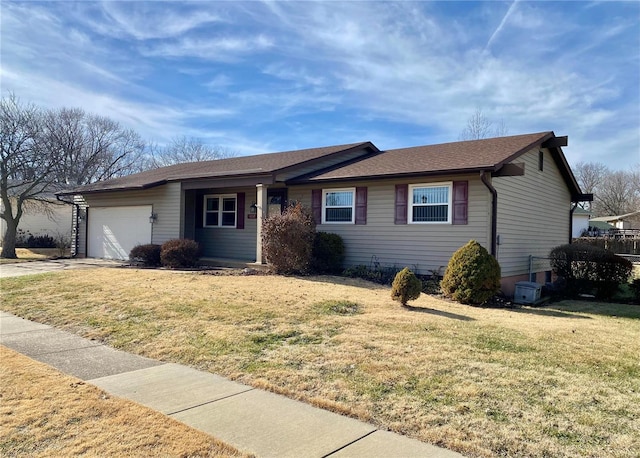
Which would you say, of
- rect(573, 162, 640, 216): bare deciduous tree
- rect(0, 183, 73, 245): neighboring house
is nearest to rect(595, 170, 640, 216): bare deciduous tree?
rect(573, 162, 640, 216): bare deciduous tree

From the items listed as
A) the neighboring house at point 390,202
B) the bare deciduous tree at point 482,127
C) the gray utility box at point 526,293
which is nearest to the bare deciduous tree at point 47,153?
the neighboring house at point 390,202

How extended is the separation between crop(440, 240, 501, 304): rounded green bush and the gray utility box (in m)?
1.76

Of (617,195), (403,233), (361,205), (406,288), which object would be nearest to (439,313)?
(406,288)

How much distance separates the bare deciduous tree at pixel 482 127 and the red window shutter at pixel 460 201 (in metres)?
23.3

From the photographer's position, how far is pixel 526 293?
1132cm

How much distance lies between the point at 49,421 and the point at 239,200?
14.0 meters

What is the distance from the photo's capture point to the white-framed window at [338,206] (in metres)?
14.1

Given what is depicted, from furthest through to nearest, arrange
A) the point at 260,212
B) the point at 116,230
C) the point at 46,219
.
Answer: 1. the point at 46,219
2. the point at 116,230
3. the point at 260,212

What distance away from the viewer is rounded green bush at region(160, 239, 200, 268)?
49.3 feet

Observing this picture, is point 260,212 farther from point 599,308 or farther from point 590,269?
point 590,269

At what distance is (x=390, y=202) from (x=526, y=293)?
4.40 metres

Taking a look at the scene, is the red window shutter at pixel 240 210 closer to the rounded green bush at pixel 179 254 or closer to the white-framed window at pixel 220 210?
the white-framed window at pixel 220 210

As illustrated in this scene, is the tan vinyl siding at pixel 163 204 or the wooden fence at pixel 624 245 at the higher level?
the tan vinyl siding at pixel 163 204

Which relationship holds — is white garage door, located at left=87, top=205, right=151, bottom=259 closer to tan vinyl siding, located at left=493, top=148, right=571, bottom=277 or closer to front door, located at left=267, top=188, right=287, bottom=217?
front door, located at left=267, top=188, right=287, bottom=217
